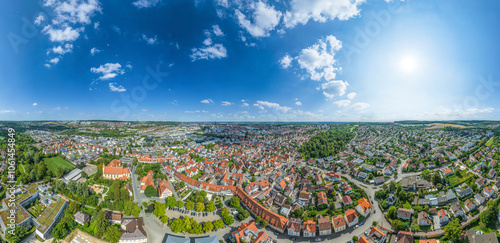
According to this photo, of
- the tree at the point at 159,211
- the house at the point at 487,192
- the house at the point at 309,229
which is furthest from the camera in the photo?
the house at the point at 487,192

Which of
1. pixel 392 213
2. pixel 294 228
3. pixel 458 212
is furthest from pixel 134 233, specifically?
pixel 458 212

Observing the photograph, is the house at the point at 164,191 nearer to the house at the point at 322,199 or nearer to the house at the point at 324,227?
the house at the point at 324,227

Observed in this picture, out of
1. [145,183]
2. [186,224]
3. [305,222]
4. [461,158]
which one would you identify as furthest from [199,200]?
[461,158]

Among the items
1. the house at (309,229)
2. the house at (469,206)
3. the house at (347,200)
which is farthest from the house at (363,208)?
the house at (469,206)

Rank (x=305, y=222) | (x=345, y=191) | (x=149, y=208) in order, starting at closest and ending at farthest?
(x=305, y=222) < (x=149, y=208) < (x=345, y=191)

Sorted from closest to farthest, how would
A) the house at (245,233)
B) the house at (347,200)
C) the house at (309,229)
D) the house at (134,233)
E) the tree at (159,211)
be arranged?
the house at (245,233) → the house at (134,233) → the house at (309,229) → the tree at (159,211) → the house at (347,200)

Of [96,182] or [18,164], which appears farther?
[18,164]

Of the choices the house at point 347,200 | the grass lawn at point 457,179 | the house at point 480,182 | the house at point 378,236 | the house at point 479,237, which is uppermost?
the house at point 480,182

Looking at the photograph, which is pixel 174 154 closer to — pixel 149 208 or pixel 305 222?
pixel 149 208

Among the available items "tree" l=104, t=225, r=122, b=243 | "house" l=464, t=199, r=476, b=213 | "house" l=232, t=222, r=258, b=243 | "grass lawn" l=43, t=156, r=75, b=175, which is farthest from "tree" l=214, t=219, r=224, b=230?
"grass lawn" l=43, t=156, r=75, b=175
